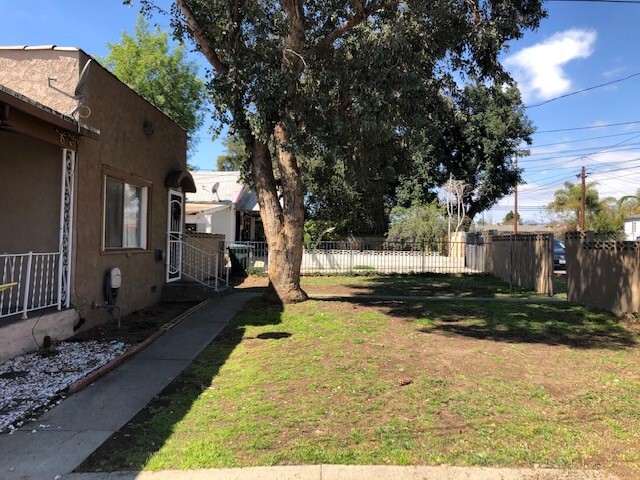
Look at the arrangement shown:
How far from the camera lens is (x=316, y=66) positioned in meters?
10.8

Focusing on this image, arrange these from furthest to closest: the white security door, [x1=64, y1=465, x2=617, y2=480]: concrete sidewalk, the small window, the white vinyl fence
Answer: the white vinyl fence
the white security door
the small window
[x1=64, y1=465, x2=617, y2=480]: concrete sidewalk

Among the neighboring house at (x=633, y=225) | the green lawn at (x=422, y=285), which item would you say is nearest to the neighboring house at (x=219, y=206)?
the green lawn at (x=422, y=285)

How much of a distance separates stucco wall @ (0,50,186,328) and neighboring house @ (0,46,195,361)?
17 millimetres

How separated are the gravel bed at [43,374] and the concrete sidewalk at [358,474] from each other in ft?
5.11

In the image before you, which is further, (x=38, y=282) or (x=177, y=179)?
(x=177, y=179)

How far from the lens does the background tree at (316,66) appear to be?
8953 millimetres

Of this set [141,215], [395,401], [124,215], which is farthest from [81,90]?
[395,401]

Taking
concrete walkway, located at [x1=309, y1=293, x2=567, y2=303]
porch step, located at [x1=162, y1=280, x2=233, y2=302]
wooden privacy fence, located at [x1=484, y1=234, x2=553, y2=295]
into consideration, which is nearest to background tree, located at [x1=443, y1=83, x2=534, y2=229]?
wooden privacy fence, located at [x1=484, y1=234, x2=553, y2=295]

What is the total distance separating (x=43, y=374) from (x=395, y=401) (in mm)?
4177

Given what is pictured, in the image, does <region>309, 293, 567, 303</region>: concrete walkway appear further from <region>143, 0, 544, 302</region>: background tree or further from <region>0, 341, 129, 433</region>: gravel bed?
<region>0, 341, 129, 433</region>: gravel bed

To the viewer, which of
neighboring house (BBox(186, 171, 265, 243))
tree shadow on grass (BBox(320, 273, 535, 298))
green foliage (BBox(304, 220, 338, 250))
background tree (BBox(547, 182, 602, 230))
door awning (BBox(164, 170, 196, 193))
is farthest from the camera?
background tree (BBox(547, 182, 602, 230))

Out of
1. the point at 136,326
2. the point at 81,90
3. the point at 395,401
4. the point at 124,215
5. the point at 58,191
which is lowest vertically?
the point at 395,401

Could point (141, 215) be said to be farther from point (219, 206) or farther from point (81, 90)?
point (219, 206)

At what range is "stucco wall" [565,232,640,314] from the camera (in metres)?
9.49
